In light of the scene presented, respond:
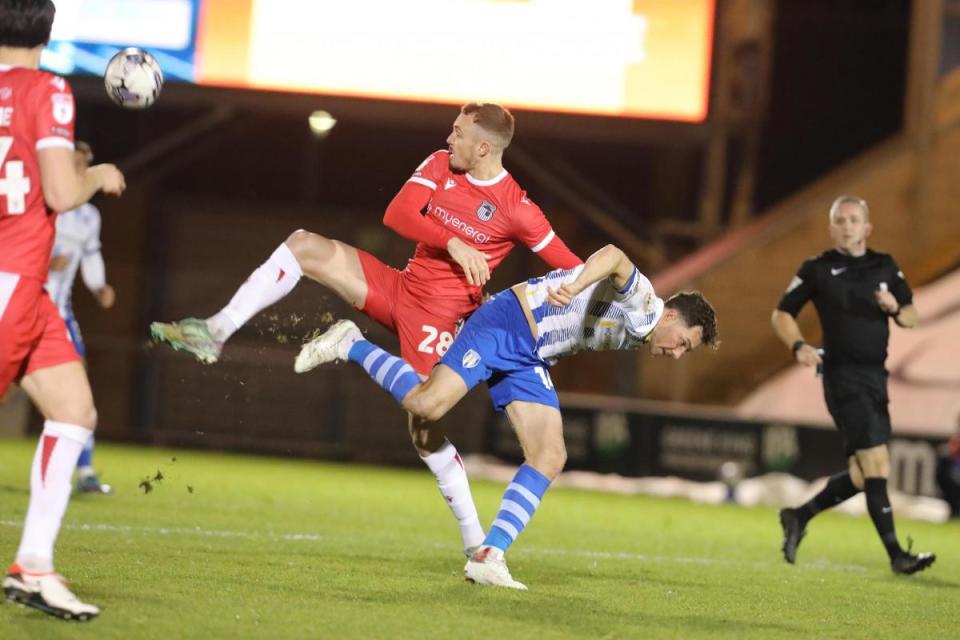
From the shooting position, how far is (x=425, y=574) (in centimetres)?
733

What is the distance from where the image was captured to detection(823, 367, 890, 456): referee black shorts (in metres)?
9.04

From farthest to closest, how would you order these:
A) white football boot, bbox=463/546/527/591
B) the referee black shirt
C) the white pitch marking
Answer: the referee black shirt
the white pitch marking
white football boot, bbox=463/546/527/591

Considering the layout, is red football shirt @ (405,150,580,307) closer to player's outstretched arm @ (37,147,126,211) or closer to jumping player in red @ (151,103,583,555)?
jumping player in red @ (151,103,583,555)

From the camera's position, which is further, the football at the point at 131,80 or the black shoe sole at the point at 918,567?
the black shoe sole at the point at 918,567

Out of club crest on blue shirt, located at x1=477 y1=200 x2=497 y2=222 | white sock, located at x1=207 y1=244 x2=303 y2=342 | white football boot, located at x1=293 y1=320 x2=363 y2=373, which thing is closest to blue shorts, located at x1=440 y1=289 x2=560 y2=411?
club crest on blue shirt, located at x1=477 y1=200 x2=497 y2=222

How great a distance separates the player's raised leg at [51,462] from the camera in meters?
5.31

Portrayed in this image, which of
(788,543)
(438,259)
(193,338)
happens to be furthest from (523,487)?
(788,543)

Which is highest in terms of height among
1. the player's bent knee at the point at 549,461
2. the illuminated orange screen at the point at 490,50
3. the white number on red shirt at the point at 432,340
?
the illuminated orange screen at the point at 490,50

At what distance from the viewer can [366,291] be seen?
7.79 metres

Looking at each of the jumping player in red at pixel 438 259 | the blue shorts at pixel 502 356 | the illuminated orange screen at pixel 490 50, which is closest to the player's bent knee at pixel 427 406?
the blue shorts at pixel 502 356

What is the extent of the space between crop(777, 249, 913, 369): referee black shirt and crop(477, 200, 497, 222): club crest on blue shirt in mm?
2460

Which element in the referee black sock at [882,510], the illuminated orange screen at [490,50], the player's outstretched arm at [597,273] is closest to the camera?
the player's outstretched arm at [597,273]

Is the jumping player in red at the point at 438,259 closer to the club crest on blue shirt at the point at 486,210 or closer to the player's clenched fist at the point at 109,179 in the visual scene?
the club crest on blue shirt at the point at 486,210

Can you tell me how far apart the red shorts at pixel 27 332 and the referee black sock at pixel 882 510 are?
5258mm
